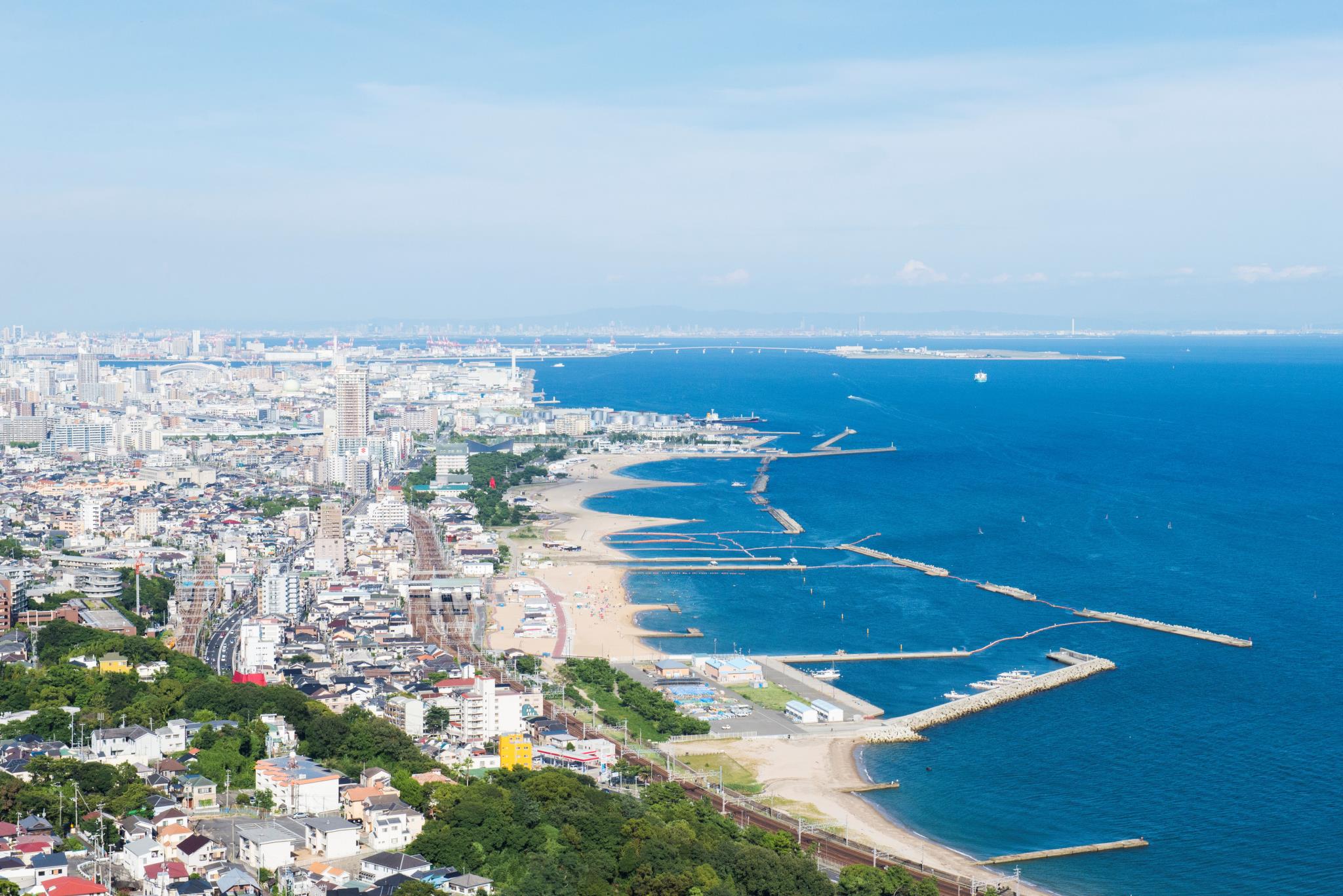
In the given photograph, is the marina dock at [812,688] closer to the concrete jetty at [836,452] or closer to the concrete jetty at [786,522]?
the concrete jetty at [786,522]

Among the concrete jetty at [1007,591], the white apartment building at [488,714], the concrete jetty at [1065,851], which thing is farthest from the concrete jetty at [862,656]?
the concrete jetty at [1065,851]

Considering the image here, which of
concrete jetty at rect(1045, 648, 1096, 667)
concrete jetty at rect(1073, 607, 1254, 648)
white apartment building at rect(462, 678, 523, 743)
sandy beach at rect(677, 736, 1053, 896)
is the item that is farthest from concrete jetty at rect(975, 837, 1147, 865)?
concrete jetty at rect(1073, 607, 1254, 648)

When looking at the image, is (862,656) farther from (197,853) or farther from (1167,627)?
(197,853)

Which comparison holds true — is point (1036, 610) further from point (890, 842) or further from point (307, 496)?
point (307, 496)

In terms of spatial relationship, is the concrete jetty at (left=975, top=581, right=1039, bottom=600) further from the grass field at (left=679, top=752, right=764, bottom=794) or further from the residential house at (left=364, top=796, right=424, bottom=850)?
the residential house at (left=364, top=796, right=424, bottom=850)

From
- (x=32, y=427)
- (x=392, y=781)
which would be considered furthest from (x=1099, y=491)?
(x=32, y=427)

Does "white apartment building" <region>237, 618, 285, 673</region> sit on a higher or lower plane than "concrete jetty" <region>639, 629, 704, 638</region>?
higher
